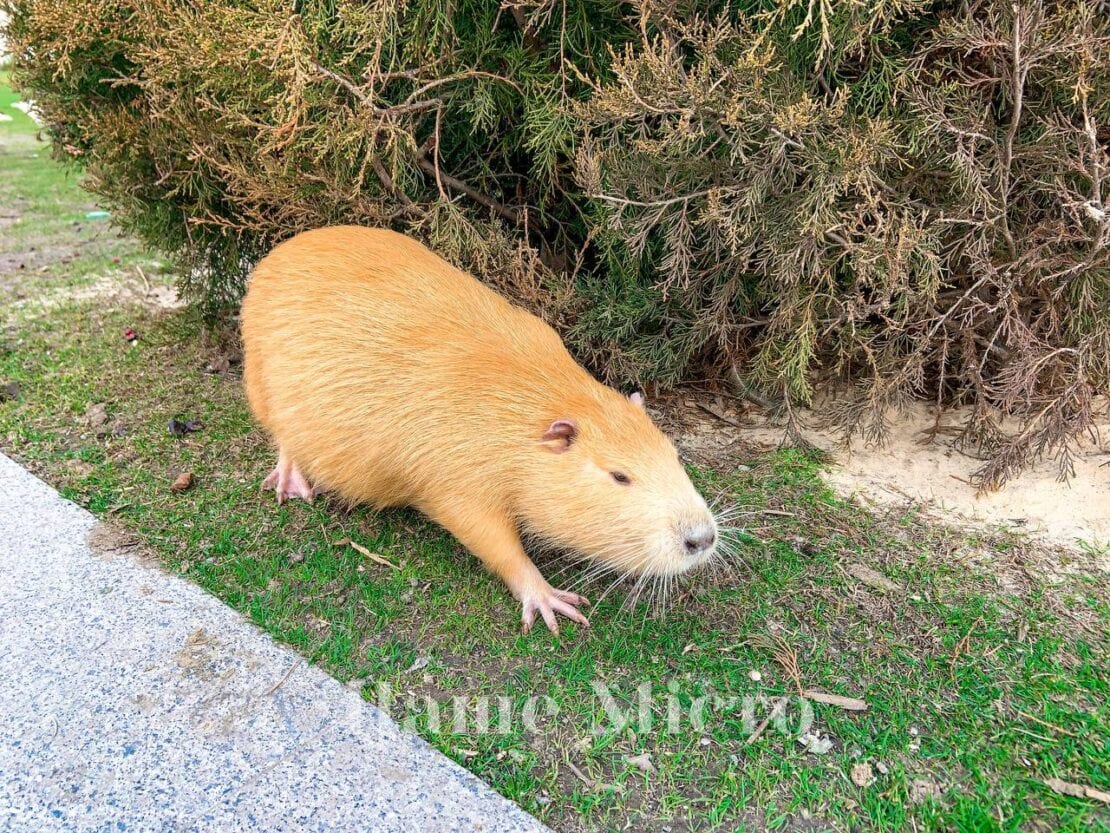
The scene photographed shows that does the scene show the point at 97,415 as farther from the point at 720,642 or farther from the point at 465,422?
the point at 720,642

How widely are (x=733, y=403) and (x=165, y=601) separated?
9.20 ft

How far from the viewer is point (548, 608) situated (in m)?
2.54

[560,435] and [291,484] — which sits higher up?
[560,435]

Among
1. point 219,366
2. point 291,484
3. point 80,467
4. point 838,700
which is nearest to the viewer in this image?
point 838,700

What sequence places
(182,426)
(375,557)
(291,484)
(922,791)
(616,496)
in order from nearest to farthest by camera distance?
(922,791), (616,496), (375,557), (291,484), (182,426)

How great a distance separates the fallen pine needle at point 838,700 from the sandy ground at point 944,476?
1.17 m

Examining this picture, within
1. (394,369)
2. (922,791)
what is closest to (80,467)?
(394,369)

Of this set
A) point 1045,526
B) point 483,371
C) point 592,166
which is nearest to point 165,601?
point 483,371

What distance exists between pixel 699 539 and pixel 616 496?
0.29 metres

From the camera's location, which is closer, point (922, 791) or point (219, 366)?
point (922, 791)

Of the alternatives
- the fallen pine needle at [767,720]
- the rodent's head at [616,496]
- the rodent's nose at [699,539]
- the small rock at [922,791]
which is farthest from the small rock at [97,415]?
the small rock at [922,791]

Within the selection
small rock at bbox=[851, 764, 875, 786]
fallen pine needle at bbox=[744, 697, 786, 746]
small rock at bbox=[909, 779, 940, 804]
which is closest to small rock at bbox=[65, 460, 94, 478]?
fallen pine needle at bbox=[744, 697, 786, 746]

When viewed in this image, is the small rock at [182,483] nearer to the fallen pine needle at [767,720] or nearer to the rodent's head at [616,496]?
the rodent's head at [616,496]

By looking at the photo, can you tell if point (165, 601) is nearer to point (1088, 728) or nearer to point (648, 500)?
point (648, 500)
